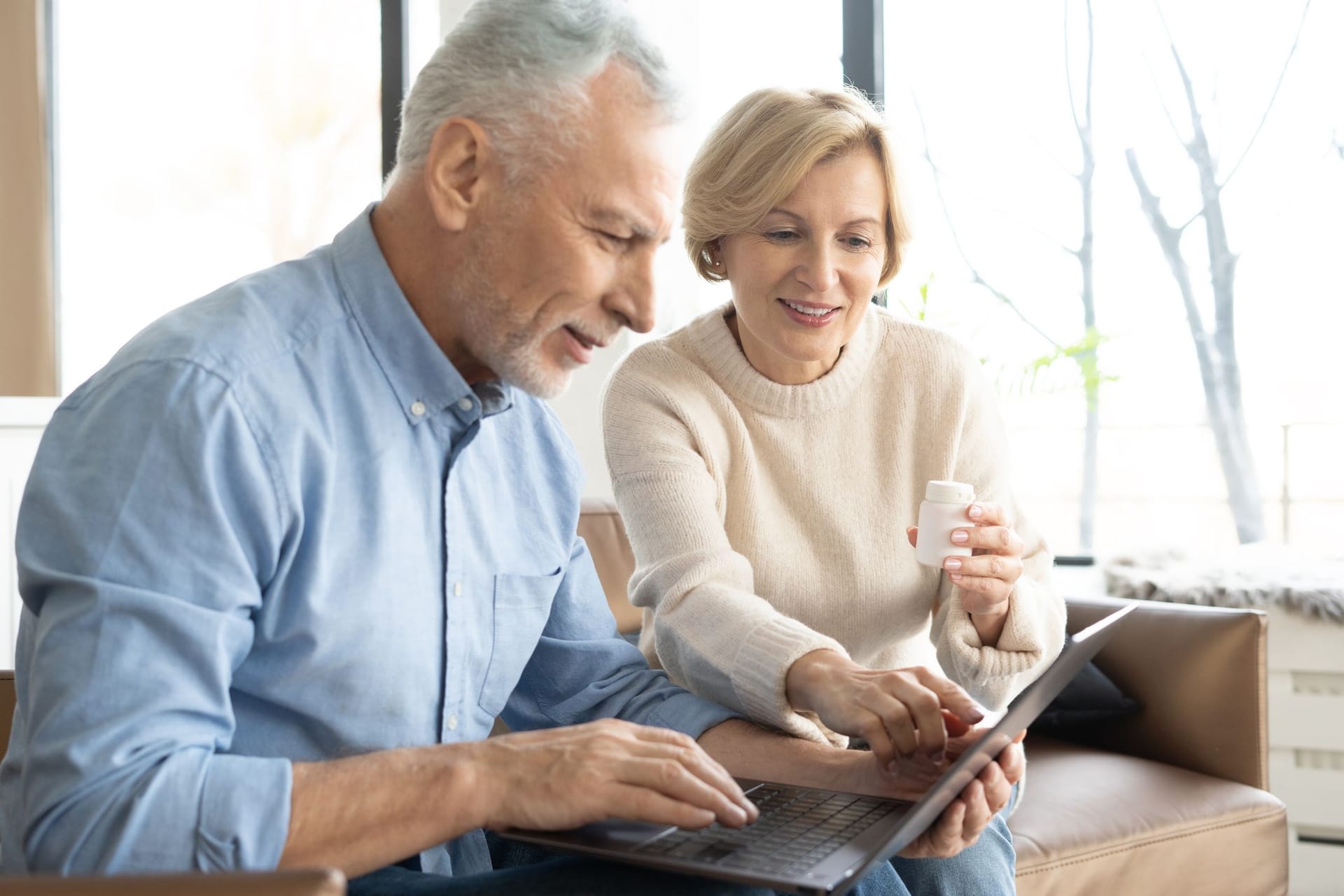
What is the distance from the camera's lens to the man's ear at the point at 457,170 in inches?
44.9

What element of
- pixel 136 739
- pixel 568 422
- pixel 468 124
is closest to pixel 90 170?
pixel 568 422

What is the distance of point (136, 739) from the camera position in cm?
88

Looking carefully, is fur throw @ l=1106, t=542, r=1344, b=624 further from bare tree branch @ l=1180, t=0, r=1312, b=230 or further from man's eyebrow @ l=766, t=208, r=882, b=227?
man's eyebrow @ l=766, t=208, r=882, b=227

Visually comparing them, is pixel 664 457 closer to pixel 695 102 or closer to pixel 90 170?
pixel 695 102

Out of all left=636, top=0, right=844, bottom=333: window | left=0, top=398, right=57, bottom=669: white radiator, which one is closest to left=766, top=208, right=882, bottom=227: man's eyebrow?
left=636, top=0, right=844, bottom=333: window

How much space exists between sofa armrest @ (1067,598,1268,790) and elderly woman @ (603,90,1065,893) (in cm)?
47

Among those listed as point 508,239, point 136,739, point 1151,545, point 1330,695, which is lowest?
point 1330,695

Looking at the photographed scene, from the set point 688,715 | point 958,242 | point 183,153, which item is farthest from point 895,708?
point 183,153

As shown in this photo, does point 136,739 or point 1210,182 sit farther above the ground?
point 1210,182

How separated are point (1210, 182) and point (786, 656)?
7.63 feet

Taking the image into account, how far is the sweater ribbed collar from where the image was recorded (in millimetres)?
1832

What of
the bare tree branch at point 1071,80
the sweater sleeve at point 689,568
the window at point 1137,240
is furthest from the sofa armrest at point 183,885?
the bare tree branch at point 1071,80

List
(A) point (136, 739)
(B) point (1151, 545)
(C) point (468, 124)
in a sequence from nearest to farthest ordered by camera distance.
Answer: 1. (A) point (136, 739)
2. (C) point (468, 124)
3. (B) point (1151, 545)

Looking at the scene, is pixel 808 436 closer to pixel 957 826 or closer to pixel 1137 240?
pixel 957 826
